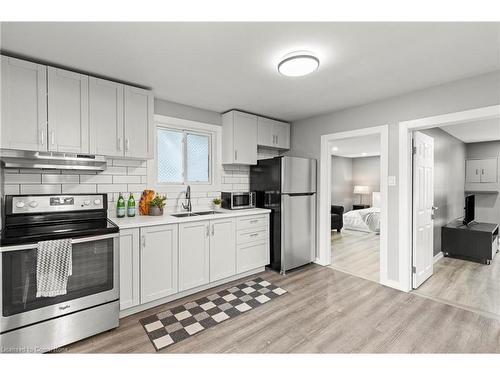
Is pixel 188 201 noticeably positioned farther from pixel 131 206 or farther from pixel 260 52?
pixel 260 52

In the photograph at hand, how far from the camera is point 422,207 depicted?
3.04 m

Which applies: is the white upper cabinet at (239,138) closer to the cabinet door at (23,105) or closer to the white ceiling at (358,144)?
the white ceiling at (358,144)

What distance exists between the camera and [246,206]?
3.56 meters


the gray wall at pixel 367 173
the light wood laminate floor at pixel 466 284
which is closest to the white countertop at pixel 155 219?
the light wood laminate floor at pixel 466 284

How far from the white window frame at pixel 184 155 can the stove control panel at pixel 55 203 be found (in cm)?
73

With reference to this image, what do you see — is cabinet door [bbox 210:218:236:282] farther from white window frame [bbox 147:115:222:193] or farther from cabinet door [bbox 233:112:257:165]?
cabinet door [bbox 233:112:257:165]

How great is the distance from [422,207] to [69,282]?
3.85 meters

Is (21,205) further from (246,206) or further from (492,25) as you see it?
(492,25)

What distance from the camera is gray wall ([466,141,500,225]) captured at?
5.22 metres

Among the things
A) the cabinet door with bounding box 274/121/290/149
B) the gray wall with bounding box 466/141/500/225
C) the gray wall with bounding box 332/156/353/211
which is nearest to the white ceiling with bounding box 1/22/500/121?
the cabinet door with bounding box 274/121/290/149

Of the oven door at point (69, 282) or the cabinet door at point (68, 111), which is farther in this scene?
the cabinet door at point (68, 111)

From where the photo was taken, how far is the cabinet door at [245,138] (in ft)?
11.4

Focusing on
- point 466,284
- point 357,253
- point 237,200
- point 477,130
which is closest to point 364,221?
point 357,253

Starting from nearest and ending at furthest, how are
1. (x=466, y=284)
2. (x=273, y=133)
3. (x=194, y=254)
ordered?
(x=194, y=254), (x=466, y=284), (x=273, y=133)
